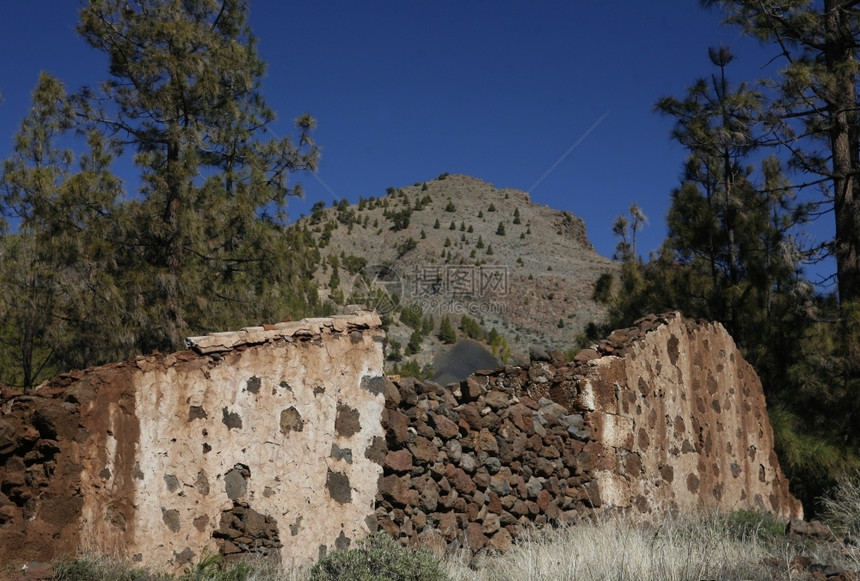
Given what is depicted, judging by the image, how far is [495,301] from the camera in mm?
44531

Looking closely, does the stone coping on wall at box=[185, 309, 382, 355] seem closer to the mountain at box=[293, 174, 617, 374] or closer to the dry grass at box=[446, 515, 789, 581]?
the dry grass at box=[446, 515, 789, 581]

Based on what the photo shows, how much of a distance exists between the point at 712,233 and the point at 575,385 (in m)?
8.02

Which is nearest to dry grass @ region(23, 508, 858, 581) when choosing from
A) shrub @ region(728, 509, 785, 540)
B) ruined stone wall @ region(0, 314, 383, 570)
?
shrub @ region(728, 509, 785, 540)

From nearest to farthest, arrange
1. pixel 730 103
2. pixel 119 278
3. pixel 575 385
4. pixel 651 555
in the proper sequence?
1. pixel 651 555
2. pixel 575 385
3. pixel 730 103
4. pixel 119 278

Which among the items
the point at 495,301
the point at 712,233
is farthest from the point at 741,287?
the point at 495,301

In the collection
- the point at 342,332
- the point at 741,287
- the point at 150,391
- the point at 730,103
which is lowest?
the point at 150,391

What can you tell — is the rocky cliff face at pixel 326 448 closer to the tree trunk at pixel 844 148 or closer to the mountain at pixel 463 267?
the tree trunk at pixel 844 148

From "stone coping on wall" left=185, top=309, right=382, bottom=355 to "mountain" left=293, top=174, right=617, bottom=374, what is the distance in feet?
71.1

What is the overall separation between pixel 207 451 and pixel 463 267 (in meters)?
40.5

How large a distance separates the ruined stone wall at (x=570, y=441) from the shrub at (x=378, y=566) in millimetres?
1268

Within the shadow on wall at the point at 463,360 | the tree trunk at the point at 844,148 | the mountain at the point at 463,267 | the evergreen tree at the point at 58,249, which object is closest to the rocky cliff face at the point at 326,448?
the tree trunk at the point at 844,148

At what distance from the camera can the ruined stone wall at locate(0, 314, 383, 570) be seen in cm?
589

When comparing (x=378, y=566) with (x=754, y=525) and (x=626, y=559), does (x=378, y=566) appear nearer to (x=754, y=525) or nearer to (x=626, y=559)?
(x=626, y=559)

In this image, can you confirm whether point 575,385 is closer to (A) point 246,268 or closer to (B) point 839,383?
(B) point 839,383
